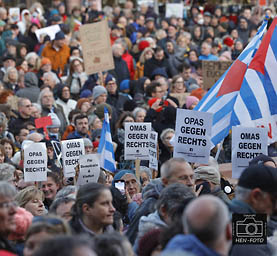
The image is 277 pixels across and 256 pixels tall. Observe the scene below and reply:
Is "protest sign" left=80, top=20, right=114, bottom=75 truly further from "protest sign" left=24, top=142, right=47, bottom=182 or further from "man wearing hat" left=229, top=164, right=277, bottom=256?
"man wearing hat" left=229, top=164, right=277, bottom=256

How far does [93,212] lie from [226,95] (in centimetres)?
453

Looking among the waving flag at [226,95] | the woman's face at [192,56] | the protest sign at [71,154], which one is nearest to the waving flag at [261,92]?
the waving flag at [226,95]

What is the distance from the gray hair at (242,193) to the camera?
17.5 feet

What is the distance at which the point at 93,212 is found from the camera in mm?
5914

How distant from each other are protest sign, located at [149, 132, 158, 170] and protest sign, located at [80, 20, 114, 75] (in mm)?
5621

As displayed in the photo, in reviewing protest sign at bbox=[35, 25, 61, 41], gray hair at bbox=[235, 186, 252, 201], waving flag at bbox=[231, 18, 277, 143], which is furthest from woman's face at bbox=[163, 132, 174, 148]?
protest sign at bbox=[35, 25, 61, 41]

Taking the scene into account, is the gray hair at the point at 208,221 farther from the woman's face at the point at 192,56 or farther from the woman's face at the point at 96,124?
the woman's face at the point at 192,56

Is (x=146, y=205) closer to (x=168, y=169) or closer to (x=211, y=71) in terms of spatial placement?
(x=168, y=169)

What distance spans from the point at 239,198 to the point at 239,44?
14581mm

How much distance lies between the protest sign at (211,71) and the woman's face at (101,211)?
891 centimetres

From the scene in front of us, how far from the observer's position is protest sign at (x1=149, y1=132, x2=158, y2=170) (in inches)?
385

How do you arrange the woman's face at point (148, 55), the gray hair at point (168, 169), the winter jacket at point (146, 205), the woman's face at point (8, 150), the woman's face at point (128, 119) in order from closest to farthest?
the winter jacket at point (146, 205) < the gray hair at point (168, 169) < the woman's face at point (8, 150) < the woman's face at point (128, 119) < the woman's face at point (148, 55)

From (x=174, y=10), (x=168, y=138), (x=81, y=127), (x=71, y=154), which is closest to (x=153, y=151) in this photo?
(x=71, y=154)

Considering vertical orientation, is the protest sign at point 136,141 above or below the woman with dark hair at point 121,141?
above
